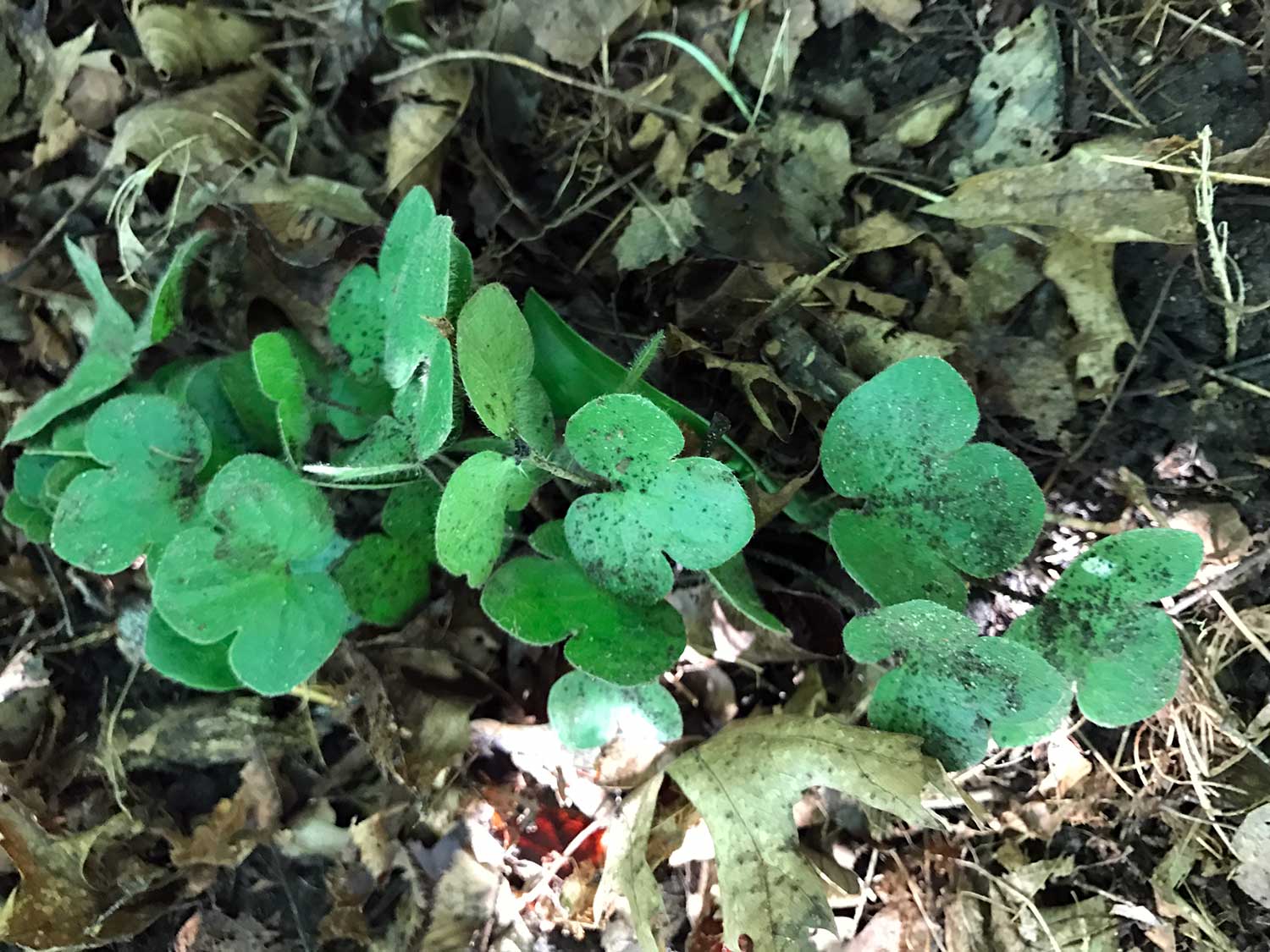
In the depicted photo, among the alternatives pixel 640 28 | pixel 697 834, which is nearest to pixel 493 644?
pixel 697 834

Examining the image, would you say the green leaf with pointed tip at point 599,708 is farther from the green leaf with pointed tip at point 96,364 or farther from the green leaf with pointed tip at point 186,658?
the green leaf with pointed tip at point 96,364

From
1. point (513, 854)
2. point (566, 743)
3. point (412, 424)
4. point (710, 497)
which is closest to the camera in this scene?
point (710, 497)

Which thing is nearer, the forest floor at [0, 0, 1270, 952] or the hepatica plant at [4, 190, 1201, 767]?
the hepatica plant at [4, 190, 1201, 767]

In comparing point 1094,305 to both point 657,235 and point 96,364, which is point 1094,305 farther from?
point 96,364

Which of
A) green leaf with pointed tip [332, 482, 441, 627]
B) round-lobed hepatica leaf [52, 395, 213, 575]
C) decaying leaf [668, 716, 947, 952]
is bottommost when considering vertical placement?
decaying leaf [668, 716, 947, 952]

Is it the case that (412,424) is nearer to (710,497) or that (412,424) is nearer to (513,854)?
(710,497)

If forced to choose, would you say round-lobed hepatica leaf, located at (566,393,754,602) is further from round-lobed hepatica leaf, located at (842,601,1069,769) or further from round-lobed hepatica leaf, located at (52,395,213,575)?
round-lobed hepatica leaf, located at (52,395,213,575)

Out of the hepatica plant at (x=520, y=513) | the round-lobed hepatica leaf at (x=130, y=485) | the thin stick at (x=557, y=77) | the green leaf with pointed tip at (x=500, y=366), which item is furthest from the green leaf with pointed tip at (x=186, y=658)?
the thin stick at (x=557, y=77)

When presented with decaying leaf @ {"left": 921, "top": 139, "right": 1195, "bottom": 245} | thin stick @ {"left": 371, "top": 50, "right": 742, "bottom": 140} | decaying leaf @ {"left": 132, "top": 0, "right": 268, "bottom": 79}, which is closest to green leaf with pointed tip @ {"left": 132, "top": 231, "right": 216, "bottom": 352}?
decaying leaf @ {"left": 132, "top": 0, "right": 268, "bottom": 79}
